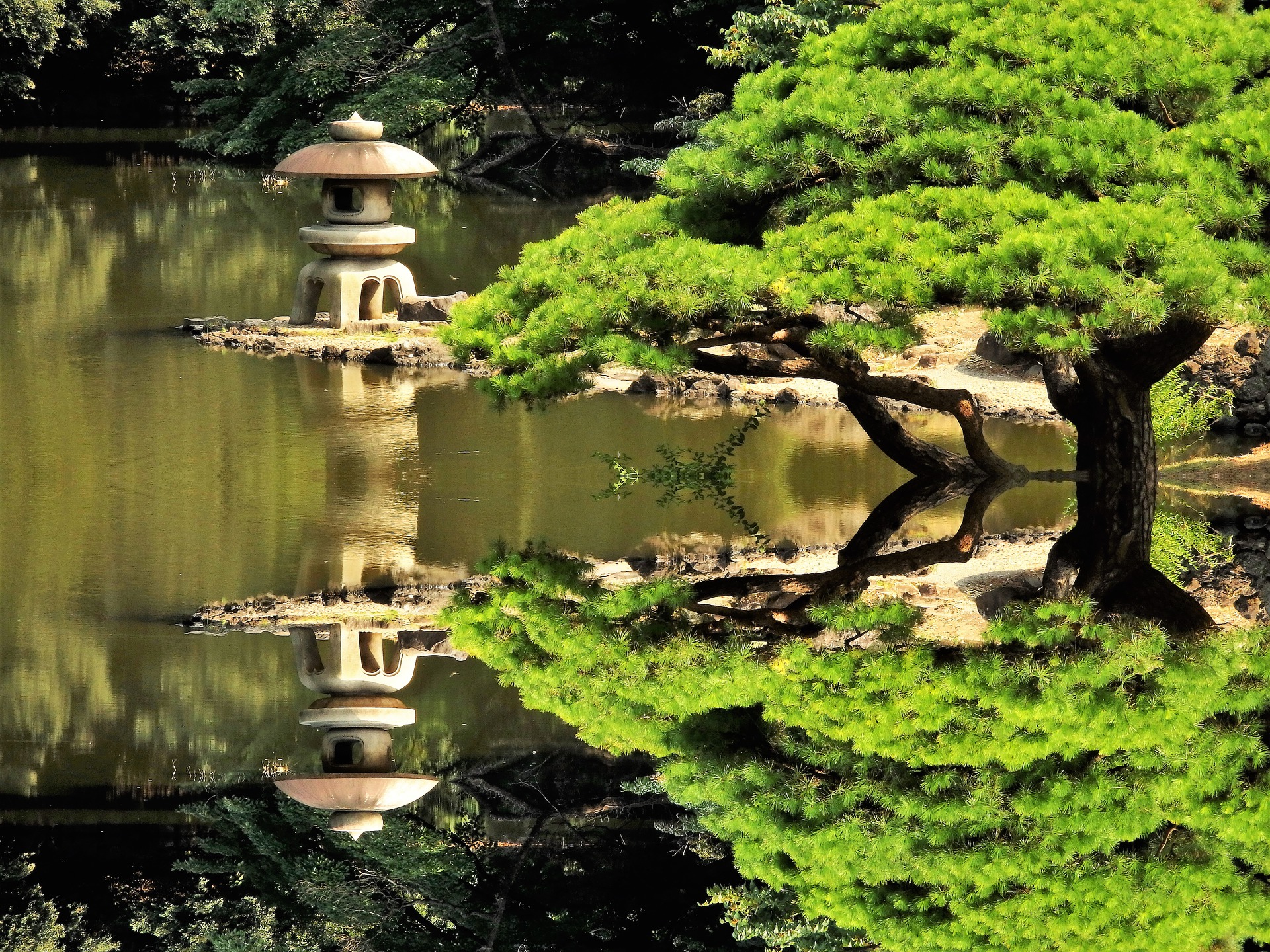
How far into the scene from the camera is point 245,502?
30.7ft

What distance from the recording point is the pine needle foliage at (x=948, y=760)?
4.89 meters

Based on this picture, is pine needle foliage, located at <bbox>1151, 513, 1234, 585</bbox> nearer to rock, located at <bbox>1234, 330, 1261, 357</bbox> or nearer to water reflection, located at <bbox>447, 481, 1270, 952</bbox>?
water reflection, located at <bbox>447, 481, 1270, 952</bbox>

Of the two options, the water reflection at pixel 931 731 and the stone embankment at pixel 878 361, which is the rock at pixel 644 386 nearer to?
the stone embankment at pixel 878 361

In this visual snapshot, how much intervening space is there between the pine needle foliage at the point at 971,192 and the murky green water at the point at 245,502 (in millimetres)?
1409

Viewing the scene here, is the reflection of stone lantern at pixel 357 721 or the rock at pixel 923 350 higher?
the rock at pixel 923 350

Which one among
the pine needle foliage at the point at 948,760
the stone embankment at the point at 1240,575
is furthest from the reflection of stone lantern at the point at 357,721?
the stone embankment at the point at 1240,575

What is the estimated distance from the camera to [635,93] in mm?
25656

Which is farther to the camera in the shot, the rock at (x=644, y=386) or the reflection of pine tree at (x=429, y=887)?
the rock at (x=644, y=386)

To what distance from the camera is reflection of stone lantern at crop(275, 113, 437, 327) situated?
575 inches

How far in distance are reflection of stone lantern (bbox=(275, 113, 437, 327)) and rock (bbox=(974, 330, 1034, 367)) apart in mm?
4823

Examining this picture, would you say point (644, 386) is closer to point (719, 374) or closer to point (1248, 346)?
point (719, 374)

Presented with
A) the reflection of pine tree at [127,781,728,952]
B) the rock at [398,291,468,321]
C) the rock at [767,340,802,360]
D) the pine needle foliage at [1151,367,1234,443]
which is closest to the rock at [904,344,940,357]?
the rock at [767,340,802,360]

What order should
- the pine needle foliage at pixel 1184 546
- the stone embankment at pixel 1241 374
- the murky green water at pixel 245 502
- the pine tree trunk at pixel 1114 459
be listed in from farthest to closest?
1. the stone embankment at pixel 1241 374
2. the pine needle foliage at pixel 1184 546
3. the pine tree trunk at pixel 1114 459
4. the murky green water at pixel 245 502

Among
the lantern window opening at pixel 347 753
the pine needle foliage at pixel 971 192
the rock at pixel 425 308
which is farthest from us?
the rock at pixel 425 308
